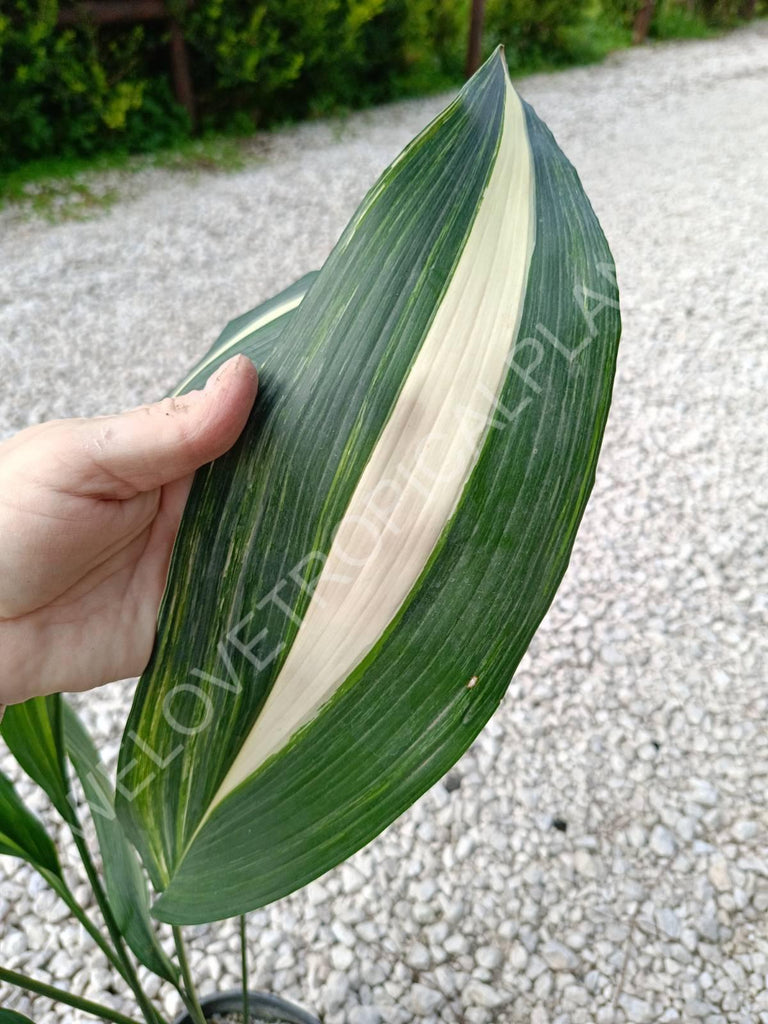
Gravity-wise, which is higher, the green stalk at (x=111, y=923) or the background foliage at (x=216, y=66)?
the background foliage at (x=216, y=66)

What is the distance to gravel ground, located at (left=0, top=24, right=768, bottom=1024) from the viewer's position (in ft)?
3.24

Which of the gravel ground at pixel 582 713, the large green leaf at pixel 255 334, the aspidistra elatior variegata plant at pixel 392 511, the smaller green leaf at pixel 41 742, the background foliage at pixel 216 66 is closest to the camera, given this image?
the aspidistra elatior variegata plant at pixel 392 511

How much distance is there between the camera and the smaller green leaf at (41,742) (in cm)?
62

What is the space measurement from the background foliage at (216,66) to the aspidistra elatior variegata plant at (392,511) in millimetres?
2956

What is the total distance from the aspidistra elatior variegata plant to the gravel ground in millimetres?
708

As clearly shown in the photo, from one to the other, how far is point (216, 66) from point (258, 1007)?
3334 mm

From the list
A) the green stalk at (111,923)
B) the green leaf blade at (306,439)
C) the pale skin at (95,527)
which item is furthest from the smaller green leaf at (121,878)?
the green leaf blade at (306,439)

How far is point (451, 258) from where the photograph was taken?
0.38 meters

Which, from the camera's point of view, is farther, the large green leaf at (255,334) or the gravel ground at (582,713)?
the gravel ground at (582,713)

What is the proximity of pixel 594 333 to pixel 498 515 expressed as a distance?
0.09m

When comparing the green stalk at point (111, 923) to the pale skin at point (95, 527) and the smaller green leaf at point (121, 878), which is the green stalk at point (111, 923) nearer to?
the smaller green leaf at point (121, 878)

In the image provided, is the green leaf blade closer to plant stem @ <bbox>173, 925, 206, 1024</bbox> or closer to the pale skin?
the pale skin

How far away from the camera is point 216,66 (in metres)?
3.22

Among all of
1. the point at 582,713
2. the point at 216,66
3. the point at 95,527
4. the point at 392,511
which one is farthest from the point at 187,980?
the point at 216,66
